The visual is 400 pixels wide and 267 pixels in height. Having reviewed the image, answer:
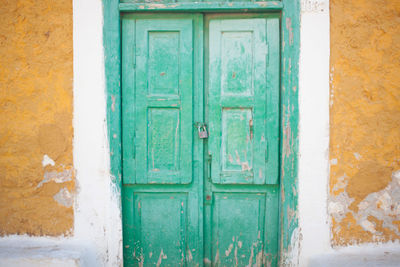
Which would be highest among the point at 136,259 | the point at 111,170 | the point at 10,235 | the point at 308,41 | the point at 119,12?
the point at 119,12

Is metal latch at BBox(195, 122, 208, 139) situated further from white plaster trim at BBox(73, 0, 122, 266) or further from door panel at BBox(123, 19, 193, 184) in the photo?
white plaster trim at BBox(73, 0, 122, 266)

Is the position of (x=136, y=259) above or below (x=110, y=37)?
below

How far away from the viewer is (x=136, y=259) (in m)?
2.64

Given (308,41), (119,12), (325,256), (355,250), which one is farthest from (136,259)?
(308,41)

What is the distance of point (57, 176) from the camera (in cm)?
250

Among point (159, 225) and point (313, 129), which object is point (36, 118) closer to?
point (159, 225)

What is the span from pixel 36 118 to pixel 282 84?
1894mm

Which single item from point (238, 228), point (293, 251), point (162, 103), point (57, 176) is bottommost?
point (293, 251)

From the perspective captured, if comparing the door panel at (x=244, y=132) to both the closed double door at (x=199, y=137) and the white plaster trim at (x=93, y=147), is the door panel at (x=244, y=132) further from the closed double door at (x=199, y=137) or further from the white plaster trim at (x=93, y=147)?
the white plaster trim at (x=93, y=147)

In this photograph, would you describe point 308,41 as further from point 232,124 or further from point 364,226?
point 364,226

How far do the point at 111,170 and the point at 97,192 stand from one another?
0.66 ft

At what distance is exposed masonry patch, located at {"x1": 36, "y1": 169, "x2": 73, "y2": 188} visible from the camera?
250 centimetres

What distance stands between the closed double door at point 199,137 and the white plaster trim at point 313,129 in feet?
0.66

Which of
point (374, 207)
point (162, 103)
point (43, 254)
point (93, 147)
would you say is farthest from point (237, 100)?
point (43, 254)
